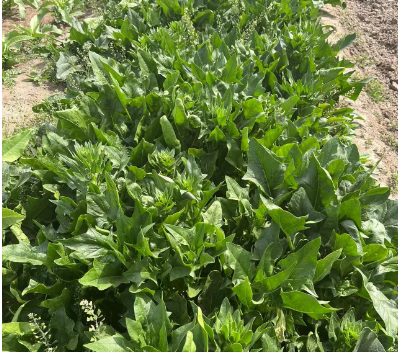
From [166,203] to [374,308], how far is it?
143 centimetres

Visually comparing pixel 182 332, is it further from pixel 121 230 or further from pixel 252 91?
pixel 252 91

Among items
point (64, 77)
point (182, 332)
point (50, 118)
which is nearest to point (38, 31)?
point (64, 77)

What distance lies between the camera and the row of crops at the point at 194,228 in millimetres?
2258

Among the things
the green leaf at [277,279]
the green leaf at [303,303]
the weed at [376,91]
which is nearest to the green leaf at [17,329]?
the green leaf at [277,279]

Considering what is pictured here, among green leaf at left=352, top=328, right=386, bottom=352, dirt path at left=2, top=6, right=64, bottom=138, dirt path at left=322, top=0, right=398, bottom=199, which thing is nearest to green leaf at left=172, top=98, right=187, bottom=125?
green leaf at left=352, top=328, right=386, bottom=352

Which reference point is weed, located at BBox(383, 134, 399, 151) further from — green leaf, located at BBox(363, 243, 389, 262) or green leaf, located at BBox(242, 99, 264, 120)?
green leaf, located at BBox(363, 243, 389, 262)

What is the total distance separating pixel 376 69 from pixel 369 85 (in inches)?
22.6

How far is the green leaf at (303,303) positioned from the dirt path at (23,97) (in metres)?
3.57

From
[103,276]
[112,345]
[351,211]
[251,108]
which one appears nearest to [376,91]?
[251,108]

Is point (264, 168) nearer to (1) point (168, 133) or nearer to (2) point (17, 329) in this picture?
(1) point (168, 133)

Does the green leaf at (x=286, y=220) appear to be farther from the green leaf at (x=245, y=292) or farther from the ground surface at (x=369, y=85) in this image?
the ground surface at (x=369, y=85)

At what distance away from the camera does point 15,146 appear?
10.8 feet

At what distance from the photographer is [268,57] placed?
4.22 meters

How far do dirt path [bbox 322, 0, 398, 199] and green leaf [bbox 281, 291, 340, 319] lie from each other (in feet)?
9.31
